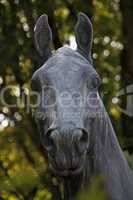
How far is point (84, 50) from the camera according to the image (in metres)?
2.55

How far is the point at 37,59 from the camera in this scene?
15.4 feet

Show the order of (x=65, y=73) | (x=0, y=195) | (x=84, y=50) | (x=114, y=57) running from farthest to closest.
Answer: (x=114, y=57) → (x=0, y=195) → (x=84, y=50) → (x=65, y=73)

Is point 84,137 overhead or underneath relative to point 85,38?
underneath

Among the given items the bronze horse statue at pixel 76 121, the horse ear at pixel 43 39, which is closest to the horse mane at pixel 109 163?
the bronze horse statue at pixel 76 121

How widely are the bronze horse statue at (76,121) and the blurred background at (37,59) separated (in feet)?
5.90

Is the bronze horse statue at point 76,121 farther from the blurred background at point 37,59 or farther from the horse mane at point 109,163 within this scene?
the blurred background at point 37,59

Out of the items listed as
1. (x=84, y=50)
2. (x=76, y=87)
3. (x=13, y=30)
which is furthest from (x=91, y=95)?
(x=13, y=30)

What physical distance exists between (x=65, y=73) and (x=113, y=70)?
132 inches

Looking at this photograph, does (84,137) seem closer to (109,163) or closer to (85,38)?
(109,163)

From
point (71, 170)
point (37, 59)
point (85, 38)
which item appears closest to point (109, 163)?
point (71, 170)

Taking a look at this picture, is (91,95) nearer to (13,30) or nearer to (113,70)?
(13,30)

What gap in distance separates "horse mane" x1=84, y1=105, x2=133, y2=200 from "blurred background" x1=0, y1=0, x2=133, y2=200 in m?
1.71

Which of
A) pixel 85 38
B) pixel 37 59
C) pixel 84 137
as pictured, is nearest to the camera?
pixel 84 137

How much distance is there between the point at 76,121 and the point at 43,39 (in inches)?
22.9
